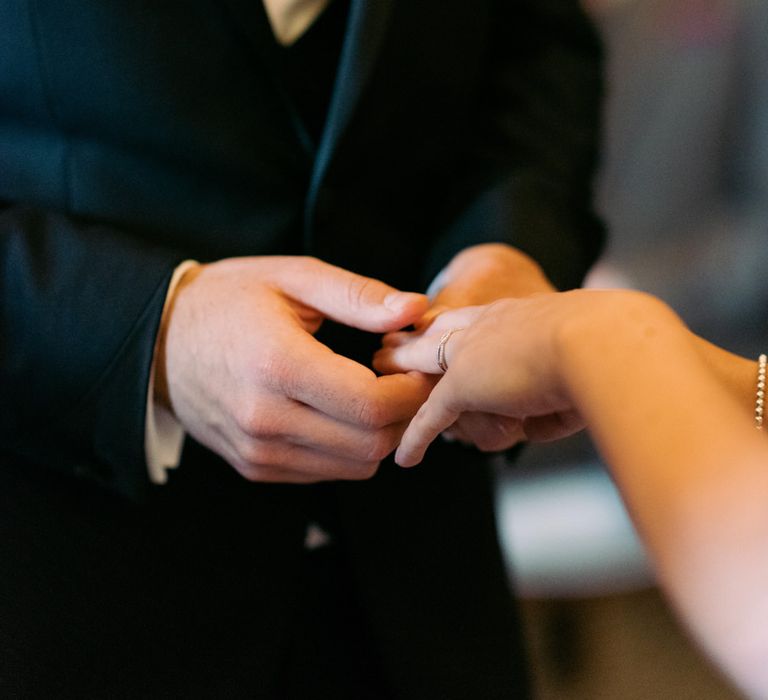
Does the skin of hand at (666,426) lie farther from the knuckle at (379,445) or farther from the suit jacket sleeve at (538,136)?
the suit jacket sleeve at (538,136)

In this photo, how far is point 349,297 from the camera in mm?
646

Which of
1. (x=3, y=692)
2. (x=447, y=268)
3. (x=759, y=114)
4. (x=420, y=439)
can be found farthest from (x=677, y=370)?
(x=759, y=114)

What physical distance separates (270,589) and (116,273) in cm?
34

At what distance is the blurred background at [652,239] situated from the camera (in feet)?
4.98

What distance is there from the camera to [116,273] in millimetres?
677

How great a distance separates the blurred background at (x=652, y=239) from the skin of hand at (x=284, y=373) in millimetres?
901

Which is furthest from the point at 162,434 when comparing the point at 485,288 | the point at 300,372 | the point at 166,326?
the point at 485,288

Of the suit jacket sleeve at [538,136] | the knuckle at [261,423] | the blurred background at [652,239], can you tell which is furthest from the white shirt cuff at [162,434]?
the blurred background at [652,239]

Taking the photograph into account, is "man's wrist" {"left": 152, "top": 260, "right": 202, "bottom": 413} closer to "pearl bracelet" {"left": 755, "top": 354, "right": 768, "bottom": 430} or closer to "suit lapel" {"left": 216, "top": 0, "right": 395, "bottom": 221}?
"suit lapel" {"left": 216, "top": 0, "right": 395, "bottom": 221}

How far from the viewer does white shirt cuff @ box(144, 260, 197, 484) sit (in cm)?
69

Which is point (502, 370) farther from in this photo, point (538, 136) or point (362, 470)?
point (538, 136)

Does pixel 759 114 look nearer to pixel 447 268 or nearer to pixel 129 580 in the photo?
pixel 447 268

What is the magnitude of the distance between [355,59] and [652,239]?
45.7 inches

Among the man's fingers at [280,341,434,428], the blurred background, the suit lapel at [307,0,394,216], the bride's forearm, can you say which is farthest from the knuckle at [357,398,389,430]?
the blurred background
